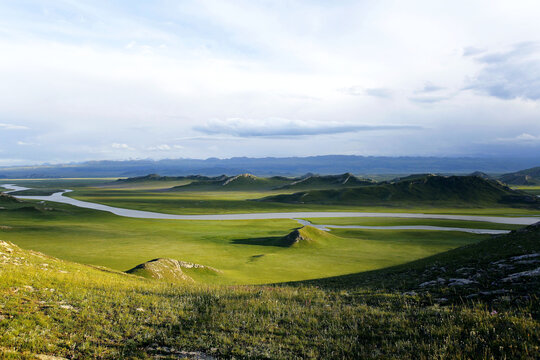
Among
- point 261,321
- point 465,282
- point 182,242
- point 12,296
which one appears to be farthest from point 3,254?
point 182,242

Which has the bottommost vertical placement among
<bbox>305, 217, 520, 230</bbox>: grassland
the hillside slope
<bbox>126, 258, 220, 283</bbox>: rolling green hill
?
<bbox>305, 217, 520, 230</bbox>: grassland

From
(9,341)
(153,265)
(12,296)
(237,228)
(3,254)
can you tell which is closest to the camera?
(9,341)

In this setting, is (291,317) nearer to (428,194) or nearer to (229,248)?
(229,248)

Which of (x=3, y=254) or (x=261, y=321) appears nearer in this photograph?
(x=261, y=321)

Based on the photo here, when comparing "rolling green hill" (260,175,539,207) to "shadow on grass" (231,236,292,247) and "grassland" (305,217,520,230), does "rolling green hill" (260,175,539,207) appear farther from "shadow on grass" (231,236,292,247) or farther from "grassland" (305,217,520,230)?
"shadow on grass" (231,236,292,247)

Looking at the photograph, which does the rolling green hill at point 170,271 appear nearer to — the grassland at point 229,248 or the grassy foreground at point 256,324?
the grassland at point 229,248

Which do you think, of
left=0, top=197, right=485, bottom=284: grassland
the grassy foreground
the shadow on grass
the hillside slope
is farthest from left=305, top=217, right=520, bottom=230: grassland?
the grassy foreground

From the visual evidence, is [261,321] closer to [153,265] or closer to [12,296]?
[12,296]
